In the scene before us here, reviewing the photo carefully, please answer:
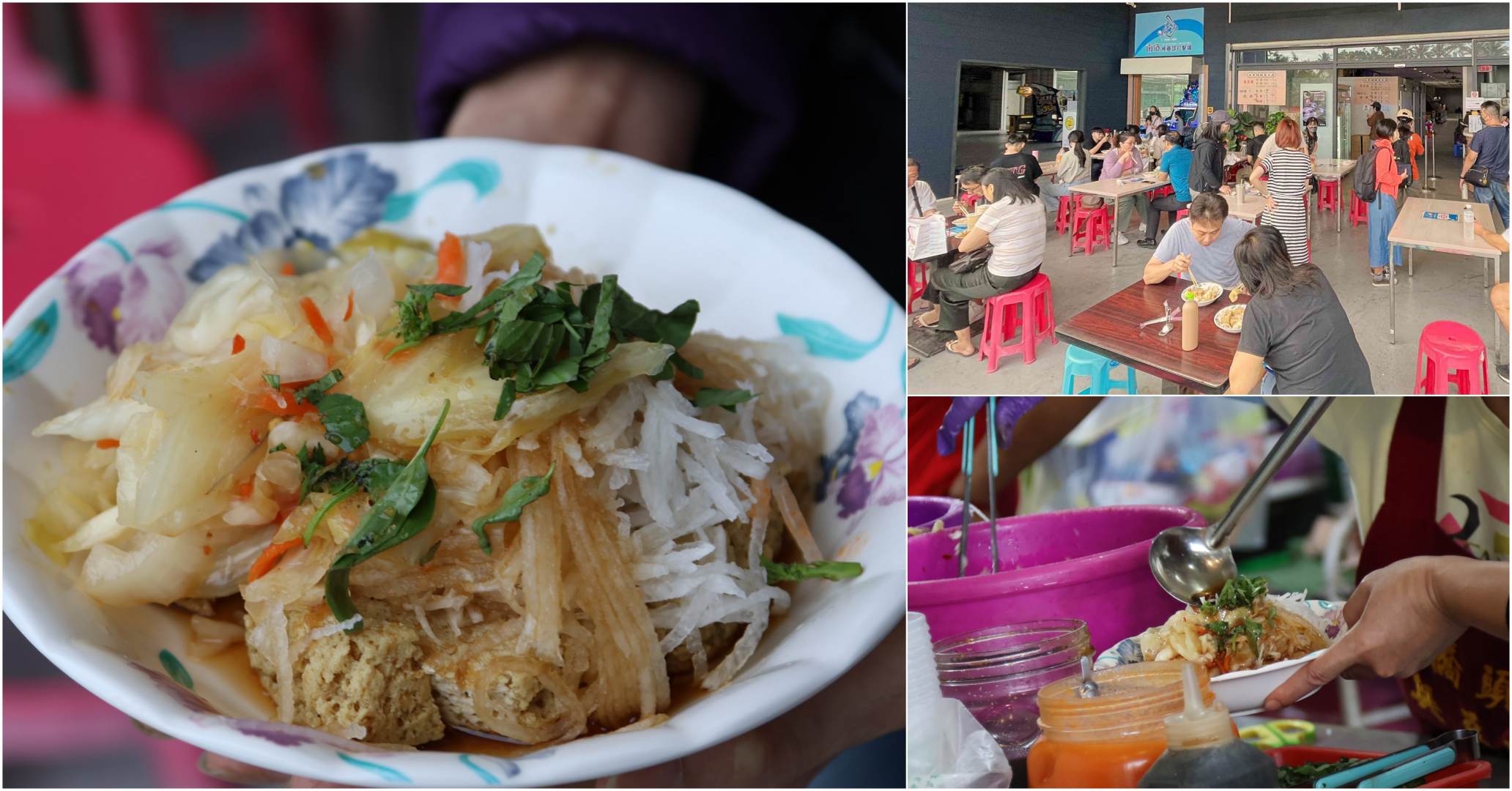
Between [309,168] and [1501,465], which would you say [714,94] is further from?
[1501,465]

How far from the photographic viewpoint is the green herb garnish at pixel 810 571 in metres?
0.83

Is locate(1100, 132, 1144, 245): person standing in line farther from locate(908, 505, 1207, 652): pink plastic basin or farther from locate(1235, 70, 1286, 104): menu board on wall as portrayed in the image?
locate(908, 505, 1207, 652): pink plastic basin

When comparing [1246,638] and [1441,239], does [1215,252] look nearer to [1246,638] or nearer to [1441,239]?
[1441,239]

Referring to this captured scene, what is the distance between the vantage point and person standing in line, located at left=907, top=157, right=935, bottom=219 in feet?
3.19

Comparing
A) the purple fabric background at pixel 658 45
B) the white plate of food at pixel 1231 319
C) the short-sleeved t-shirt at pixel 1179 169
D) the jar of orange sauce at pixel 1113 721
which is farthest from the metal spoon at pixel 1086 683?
the purple fabric background at pixel 658 45

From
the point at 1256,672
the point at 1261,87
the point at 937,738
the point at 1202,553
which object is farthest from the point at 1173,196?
the point at 937,738

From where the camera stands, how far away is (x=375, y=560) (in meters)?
0.74

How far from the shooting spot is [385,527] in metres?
0.72

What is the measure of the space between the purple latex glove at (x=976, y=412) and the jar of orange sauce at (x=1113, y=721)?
0.24 meters

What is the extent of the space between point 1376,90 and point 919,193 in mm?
411

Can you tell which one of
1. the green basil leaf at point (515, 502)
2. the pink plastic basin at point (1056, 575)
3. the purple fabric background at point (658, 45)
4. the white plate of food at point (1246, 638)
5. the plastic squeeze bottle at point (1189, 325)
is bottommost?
the white plate of food at point (1246, 638)

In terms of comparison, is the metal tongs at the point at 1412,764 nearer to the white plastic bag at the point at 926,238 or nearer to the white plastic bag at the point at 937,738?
the white plastic bag at the point at 937,738

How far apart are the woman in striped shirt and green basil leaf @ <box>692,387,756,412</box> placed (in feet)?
1.59

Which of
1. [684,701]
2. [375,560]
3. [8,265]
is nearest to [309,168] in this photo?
[375,560]
